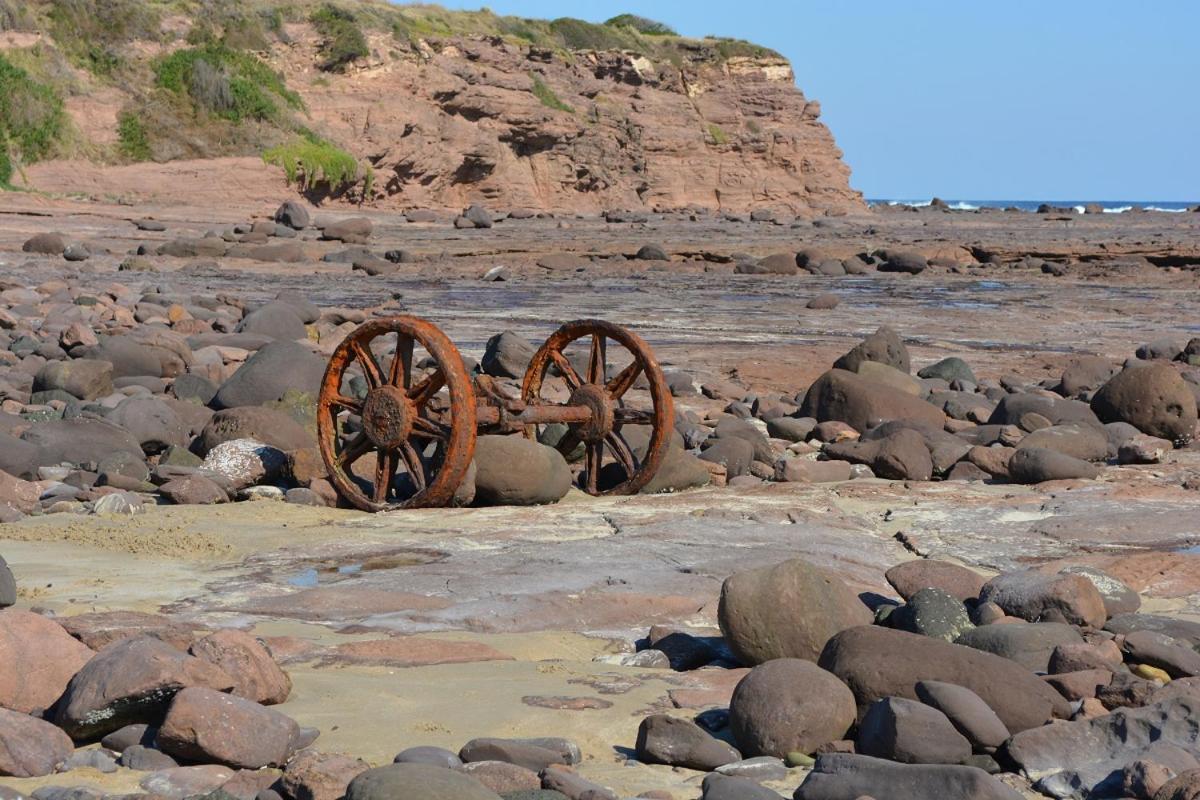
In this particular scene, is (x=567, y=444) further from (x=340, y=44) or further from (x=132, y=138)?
(x=340, y=44)

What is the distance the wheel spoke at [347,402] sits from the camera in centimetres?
759

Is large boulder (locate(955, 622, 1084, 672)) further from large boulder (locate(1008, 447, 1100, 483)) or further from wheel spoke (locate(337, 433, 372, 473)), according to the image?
large boulder (locate(1008, 447, 1100, 483))

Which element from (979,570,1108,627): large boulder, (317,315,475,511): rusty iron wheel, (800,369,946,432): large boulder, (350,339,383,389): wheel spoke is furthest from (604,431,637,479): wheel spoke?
(979,570,1108,627): large boulder

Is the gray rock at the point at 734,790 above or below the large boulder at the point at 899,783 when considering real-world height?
below

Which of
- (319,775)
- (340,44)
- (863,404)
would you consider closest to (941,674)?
(319,775)

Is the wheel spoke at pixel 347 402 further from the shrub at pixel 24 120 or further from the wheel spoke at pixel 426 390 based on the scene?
the shrub at pixel 24 120

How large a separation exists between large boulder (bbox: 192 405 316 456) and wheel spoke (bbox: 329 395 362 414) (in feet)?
2.85

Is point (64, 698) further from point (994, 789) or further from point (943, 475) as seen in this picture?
point (943, 475)

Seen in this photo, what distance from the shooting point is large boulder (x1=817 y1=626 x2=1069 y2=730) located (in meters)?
3.94

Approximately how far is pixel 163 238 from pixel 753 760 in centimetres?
2464

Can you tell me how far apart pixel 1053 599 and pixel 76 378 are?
7.52 meters

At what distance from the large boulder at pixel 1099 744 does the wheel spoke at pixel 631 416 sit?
4.35 metres

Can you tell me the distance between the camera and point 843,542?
6578mm

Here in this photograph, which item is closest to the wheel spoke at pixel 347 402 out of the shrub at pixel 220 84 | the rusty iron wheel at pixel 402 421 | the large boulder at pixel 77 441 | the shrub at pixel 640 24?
the rusty iron wheel at pixel 402 421
